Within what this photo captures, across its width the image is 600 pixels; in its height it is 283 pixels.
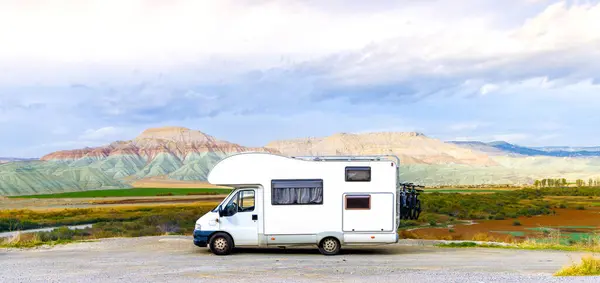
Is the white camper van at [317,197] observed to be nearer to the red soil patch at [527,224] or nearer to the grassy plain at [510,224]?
the grassy plain at [510,224]

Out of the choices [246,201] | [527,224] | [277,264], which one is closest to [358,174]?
[246,201]

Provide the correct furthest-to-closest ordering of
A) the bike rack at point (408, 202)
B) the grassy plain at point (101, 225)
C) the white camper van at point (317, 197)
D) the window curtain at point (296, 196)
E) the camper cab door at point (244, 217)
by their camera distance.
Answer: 1. the grassy plain at point (101, 225)
2. the bike rack at point (408, 202)
3. the camper cab door at point (244, 217)
4. the window curtain at point (296, 196)
5. the white camper van at point (317, 197)

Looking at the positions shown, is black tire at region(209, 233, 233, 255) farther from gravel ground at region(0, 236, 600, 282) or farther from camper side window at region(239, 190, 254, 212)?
camper side window at region(239, 190, 254, 212)

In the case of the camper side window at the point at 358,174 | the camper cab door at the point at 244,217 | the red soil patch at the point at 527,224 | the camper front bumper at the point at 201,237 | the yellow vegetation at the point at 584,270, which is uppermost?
the camper side window at the point at 358,174

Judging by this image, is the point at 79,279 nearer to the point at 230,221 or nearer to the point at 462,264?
the point at 230,221

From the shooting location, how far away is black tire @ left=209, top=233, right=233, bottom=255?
63.2 feet

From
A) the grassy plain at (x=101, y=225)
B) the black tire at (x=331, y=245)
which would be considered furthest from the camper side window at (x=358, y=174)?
the grassy plain at (x=101, y=225)

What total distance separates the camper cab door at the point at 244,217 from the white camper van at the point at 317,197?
29 mm

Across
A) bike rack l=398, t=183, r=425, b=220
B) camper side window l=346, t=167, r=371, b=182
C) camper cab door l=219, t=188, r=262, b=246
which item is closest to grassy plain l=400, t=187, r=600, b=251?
bike rack l=398, t=183, r=425, b=220

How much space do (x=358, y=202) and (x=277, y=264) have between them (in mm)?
3209

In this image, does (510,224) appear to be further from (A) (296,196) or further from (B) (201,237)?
(B) (201,237)

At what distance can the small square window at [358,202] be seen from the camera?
18875 millimetres

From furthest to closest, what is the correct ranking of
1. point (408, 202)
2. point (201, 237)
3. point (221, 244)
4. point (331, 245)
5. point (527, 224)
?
point (527, 224) < point (408, 202) < point (201, 237) < point (221, 244) < point (331, 245)

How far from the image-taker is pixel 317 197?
62.3 ft
